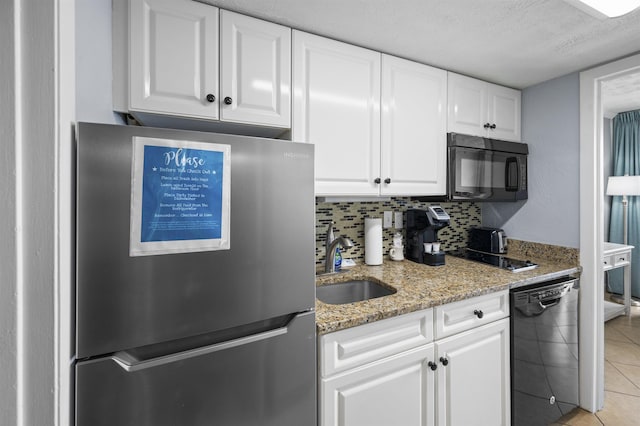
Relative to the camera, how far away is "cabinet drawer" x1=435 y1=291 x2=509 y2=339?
1378 millimetres

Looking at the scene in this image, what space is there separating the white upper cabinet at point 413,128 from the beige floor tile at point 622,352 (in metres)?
2.26

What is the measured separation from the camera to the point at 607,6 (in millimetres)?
1236

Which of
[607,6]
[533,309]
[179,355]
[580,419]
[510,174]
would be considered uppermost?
[607,6]

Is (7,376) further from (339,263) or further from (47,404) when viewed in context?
(339,263)

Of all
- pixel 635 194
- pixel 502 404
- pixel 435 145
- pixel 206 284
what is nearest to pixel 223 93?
pixel 206 284

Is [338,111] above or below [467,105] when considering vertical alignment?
below

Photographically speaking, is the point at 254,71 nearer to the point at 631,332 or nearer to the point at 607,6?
the point at 607,6

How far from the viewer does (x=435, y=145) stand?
1828 millimetres

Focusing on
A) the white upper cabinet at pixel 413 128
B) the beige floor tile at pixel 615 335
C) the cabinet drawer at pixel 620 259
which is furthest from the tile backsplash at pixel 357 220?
the beige floor tile at pixel 615 335

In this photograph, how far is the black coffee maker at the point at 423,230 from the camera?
6.14 ft

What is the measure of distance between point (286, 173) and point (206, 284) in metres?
0.43

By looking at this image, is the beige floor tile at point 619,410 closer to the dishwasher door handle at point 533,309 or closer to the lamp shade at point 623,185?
the dishwasher door handle at point 533,309

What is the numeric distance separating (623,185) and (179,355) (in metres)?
4.79

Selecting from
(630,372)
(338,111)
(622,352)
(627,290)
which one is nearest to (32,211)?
(338,111)
